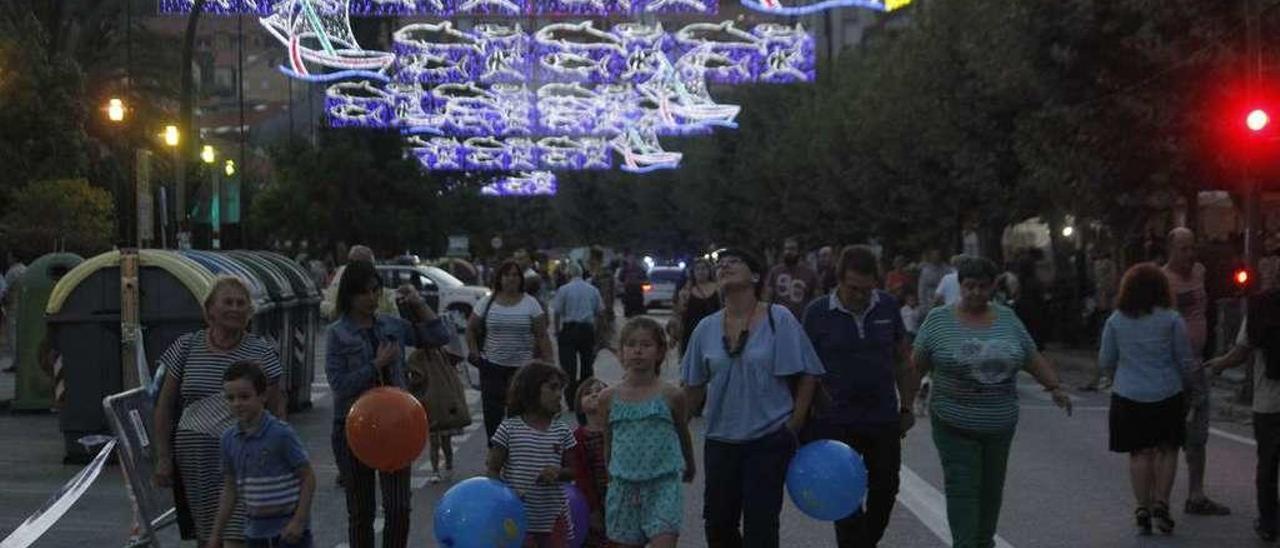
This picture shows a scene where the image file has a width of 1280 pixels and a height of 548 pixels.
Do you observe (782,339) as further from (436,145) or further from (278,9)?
(436,145)

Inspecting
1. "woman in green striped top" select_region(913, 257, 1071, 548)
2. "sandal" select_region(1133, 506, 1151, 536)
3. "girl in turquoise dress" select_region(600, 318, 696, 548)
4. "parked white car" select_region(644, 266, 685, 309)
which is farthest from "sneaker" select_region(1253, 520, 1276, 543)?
"parked white car" select_region(644, 266, 685, 309)

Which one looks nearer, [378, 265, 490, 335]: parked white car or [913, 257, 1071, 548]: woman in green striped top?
[913, 257, 1071, 548]: woman in green striped top

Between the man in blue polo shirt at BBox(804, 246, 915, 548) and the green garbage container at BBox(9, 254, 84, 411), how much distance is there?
1215 cm

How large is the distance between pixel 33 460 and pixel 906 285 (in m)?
11.1

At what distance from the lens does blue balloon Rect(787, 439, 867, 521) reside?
25.7 feet

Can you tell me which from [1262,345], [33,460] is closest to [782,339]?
[1262,345]

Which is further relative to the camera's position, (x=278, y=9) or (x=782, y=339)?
(x=278, y=9)

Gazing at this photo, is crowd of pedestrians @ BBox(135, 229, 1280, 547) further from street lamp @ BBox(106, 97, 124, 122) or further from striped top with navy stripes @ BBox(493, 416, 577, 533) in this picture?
street lamp @ BBox(106, 97, 124, 122)

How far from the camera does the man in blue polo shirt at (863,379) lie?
895 centimetres

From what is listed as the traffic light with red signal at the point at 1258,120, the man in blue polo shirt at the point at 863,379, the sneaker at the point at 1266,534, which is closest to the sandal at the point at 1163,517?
the sneaker at the point at 1266,534

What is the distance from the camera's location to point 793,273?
790 inches

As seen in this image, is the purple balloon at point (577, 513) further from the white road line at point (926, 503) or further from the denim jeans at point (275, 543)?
the white road line at point (926, 503)

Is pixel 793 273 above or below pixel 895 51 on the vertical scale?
below

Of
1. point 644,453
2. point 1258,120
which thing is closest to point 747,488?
point 644,453
